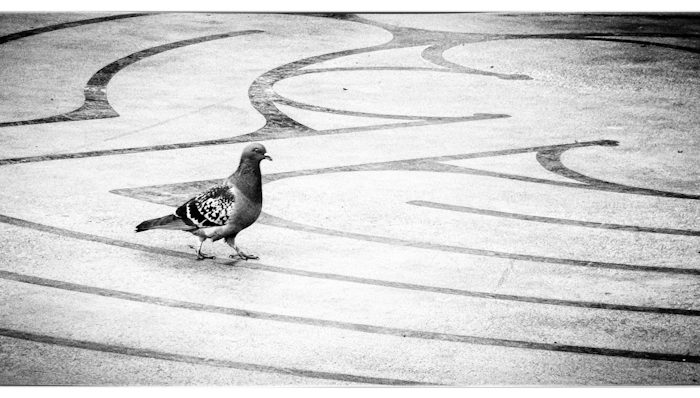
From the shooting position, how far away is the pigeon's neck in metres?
8.16

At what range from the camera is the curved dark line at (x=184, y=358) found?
21.6ft

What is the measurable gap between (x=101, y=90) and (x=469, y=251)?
19.2 feet

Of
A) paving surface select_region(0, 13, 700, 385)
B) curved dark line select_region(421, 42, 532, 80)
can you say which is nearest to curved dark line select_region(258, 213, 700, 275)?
paving surface select_region(0, 13, 700, 385)

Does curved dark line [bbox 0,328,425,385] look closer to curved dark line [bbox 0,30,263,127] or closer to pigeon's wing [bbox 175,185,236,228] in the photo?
pigeon's wing [bbox 175,185,236,228]

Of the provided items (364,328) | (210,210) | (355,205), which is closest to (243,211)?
(210,210)

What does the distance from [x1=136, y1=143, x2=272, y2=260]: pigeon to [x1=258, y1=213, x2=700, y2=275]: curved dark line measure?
0.83 meters

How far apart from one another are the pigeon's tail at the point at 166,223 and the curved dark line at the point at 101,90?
380 centimetres

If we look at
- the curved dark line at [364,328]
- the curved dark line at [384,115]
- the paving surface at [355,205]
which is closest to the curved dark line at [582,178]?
the paving surface at [355,205]

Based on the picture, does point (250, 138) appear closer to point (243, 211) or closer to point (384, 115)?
point (384, 115)

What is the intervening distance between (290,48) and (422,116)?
10.9 ft

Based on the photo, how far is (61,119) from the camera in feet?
38.5

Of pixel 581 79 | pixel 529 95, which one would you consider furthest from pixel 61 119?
pixel 581 79

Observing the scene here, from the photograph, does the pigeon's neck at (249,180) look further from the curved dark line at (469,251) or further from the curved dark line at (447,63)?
the curved dark line at (447,63)

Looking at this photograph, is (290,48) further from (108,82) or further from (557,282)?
(557,282)
